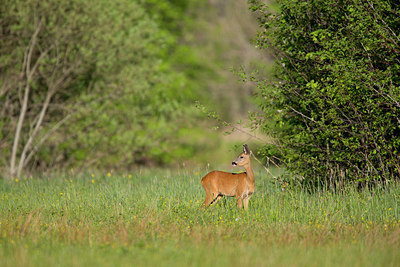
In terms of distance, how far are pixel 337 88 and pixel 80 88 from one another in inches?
403

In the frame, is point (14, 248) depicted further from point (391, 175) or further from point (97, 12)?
point (97, 12)

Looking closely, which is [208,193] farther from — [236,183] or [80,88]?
[80,88]

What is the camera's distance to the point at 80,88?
1714cm

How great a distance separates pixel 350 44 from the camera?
9.30 m

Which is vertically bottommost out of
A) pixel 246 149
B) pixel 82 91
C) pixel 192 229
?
pixel 82 91

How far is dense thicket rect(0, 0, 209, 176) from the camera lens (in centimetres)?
1562

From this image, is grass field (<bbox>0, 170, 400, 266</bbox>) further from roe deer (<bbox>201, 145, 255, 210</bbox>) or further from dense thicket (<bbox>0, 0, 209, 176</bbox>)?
dense thicket (<bbox>0, 0, 209, 176</bbox>)

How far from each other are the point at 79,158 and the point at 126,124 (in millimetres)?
1992

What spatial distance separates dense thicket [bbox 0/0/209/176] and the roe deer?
27.8 ft

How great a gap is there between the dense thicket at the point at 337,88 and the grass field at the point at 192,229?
67cm

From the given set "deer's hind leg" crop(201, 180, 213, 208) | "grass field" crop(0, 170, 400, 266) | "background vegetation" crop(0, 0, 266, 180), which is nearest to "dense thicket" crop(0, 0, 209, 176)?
"background vegetation" crop(0, 0, 266, 180)

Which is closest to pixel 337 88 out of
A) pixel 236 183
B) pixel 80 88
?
pixel 236 183

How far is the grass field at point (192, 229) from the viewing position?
19.4ft

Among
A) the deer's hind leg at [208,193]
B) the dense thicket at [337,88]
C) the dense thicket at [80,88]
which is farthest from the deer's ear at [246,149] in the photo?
the dense thicket at [80,88]
